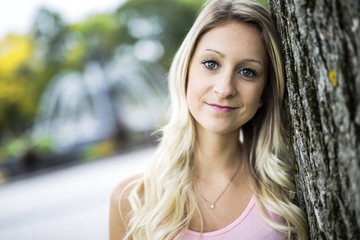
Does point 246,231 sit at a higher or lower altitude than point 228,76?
lower

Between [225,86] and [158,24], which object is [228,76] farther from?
[158,24]

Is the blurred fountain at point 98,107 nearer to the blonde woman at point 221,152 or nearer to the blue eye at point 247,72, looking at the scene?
the blonde woman at point 221,152

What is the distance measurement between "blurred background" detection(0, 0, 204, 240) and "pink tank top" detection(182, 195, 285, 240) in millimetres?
1574

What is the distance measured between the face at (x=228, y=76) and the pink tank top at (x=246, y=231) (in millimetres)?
535

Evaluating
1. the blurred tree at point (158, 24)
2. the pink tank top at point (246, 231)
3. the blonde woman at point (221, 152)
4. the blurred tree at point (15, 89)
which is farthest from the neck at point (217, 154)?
the blurred tree at point (15, 89)

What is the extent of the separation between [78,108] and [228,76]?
15.6 meters

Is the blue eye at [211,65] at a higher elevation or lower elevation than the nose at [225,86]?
higher

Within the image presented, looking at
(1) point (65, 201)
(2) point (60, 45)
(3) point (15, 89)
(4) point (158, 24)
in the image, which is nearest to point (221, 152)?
(1) point (65, 201)

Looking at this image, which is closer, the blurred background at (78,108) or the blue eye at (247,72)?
the blue eye at (247,72)

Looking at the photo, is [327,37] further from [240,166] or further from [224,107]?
[240,166]

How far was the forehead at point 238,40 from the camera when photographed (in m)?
2.17

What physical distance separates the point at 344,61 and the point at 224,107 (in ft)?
2.89

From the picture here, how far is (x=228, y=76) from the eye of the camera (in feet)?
7.10

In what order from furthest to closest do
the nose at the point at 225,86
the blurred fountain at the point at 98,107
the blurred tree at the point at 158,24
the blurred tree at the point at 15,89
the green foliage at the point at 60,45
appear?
1. the blurred tree at the point at 158,24
2. the green foliage at the point at 60,45
3. the blurred tree at the point at 15,89
4. the blurred fountain at the point at 98,107
5. the nose at the point at 225,86
